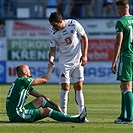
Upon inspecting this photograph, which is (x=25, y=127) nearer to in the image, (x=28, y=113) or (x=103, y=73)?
(x=28, y=113)

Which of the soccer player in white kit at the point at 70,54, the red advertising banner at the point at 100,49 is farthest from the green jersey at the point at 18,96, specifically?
the red advertising banner at the point at 100,49

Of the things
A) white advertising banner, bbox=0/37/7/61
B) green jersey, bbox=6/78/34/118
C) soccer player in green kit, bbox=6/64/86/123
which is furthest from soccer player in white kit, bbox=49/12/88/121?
white advertising banner, bbox=0/37/7/61

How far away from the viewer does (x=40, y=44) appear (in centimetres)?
2955

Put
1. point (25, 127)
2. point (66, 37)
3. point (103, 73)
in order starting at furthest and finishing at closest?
point (103, 73)
point (66, 37)
point (25, 127)

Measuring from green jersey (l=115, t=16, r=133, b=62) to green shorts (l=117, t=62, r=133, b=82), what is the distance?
0.26 feet

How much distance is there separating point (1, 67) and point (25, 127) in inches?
739

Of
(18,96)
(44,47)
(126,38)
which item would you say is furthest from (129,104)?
(44,47)

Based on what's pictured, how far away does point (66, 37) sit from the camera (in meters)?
12.2

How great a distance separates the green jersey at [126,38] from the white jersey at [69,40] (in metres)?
1.00

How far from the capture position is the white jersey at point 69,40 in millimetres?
12219

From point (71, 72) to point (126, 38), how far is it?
1.43 metres

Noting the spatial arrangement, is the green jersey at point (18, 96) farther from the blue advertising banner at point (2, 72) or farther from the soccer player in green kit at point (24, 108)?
the blue advertising banner at point (2, 72)

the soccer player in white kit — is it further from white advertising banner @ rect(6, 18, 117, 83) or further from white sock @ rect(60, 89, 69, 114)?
white advertising banner @ rect(6, 18, 117, 83)

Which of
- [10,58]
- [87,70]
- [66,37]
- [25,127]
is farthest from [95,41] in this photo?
[25,127]
